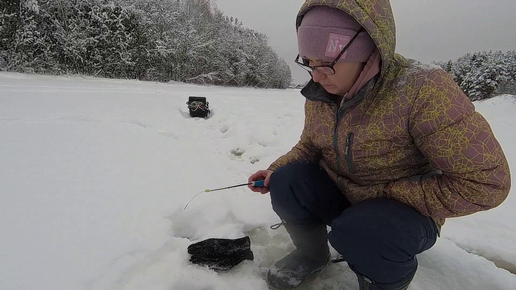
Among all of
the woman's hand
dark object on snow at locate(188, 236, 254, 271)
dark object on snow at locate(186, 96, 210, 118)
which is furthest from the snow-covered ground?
dark object on snow at locate(186, 96, 210, 118)

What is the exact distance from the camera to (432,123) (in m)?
0.82

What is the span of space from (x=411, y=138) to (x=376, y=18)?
393 mm

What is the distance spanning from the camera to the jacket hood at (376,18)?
2.70ft

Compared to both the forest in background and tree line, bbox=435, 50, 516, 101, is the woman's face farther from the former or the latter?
tree line, bbox=435, 50, 516, 101

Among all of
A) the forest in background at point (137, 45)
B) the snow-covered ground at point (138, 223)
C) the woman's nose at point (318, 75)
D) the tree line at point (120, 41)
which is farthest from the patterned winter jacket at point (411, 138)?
the tree line at point (120, 41)

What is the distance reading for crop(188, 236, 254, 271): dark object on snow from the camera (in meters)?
1.17

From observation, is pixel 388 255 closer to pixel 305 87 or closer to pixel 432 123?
pixel 432 123

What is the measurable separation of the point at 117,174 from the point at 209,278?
102 cm

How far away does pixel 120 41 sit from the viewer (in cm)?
1396

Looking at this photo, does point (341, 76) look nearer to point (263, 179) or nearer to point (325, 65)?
point (325, 65)

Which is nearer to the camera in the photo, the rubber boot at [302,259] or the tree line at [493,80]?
the rubber boot at [302,259]

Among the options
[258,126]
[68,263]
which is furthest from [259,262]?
[258,126]

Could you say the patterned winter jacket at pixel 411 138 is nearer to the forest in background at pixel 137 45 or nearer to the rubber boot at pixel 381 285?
the rubber boot at pixel 381 285

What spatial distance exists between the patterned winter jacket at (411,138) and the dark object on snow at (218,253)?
0.55 metres
